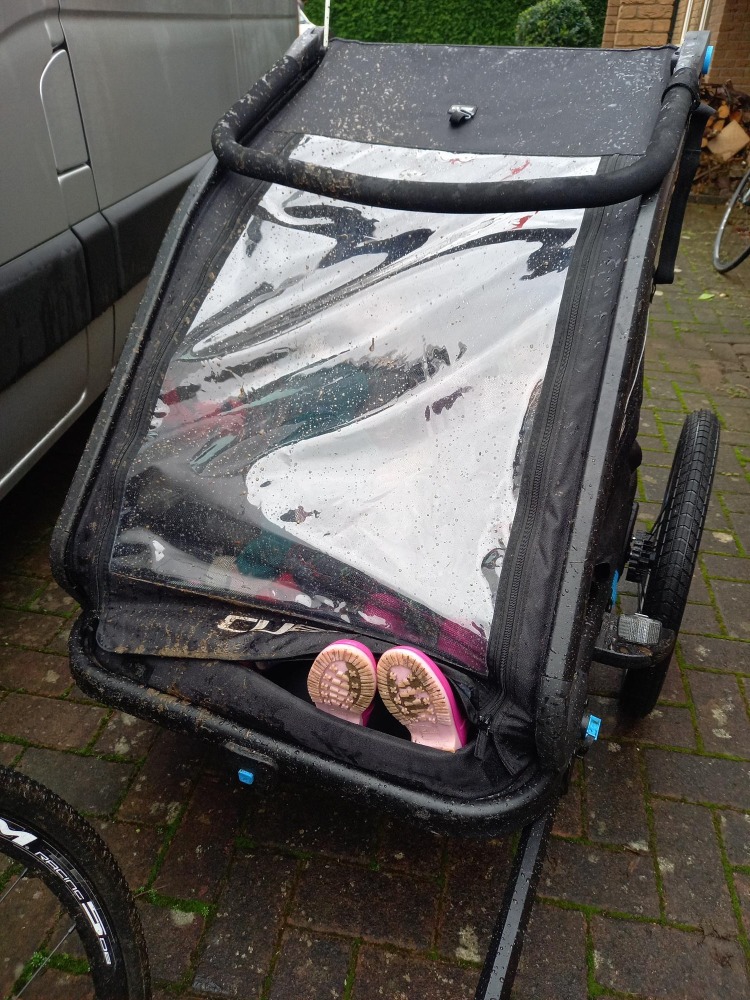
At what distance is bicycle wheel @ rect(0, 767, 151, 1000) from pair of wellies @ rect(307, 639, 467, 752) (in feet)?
1.65

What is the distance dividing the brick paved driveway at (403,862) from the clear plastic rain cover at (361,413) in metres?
0.71

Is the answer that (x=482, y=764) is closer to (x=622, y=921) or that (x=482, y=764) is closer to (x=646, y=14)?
(x=622, y=921)

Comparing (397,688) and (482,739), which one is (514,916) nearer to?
(482,739)

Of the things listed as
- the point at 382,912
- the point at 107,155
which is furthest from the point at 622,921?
the point at 107,155

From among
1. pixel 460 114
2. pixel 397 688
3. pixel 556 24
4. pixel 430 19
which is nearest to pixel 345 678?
pixel 397 688

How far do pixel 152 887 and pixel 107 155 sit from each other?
2.51 meters

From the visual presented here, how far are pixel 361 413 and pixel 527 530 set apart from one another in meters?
0.51

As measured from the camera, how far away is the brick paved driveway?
1871mm

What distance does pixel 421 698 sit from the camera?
1618mm

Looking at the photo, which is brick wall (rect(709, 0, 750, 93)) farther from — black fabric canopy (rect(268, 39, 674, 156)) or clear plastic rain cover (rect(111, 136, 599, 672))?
clear plastic rain cover (rect(111, 136, 599, 672))

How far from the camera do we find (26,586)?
3002mm

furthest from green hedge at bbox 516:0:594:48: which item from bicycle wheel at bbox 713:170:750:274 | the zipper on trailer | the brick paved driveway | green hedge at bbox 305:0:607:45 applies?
the zipper on trailer

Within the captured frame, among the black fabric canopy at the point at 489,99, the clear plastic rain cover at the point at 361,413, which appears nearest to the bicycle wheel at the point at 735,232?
the black fabric canopy at the point at 489,99

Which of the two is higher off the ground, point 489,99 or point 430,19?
point 489,99
